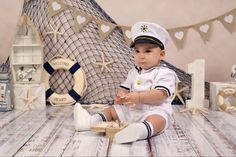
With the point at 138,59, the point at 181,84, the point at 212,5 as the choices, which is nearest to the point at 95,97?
the point at 181,84

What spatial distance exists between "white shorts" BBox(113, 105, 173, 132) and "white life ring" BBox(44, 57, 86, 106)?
25.1 inches

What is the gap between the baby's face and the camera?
157 cm

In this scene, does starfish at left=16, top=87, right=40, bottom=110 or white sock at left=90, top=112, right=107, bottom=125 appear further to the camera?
starfish at left=16, top=87, right=40, bottom=110

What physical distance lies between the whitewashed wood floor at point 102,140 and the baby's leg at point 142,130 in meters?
0.03

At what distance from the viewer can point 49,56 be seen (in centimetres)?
235

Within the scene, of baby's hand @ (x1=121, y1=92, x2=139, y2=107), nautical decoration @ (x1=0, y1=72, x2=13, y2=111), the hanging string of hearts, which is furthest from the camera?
the hanging string of hearts

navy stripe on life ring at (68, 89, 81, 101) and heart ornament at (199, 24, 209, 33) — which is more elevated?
heart ornament at (199, 24, 209, 33)

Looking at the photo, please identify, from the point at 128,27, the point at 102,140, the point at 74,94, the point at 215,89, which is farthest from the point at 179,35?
the point at 102,140

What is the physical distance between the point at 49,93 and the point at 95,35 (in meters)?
0.49

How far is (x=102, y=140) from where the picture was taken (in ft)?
4.58

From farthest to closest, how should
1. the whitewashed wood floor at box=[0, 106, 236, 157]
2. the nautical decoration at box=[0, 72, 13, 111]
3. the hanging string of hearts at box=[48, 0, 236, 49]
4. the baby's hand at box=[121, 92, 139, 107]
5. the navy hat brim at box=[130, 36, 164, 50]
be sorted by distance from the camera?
the hanging string of hearts at box=[48, 0, 236, 49] < the nautical decoration at box=[0, 72, 13, 111] < the navy hat brim at box=[130, 36, 164, 50] < the baby's hand at box=[121, 92, 139, 107] < the whitewashed wood floor at box=[0, 106, 236, 157]

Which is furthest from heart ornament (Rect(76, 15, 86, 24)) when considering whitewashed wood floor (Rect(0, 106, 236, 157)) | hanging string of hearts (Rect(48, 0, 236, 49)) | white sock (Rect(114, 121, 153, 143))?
white sock (Rect(114, 121, 153, 143))

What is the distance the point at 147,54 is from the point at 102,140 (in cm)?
44

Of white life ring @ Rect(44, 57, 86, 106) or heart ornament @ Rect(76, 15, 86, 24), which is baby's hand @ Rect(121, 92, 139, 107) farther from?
heart ornament @ Rect(76, 15, 86, 24)
